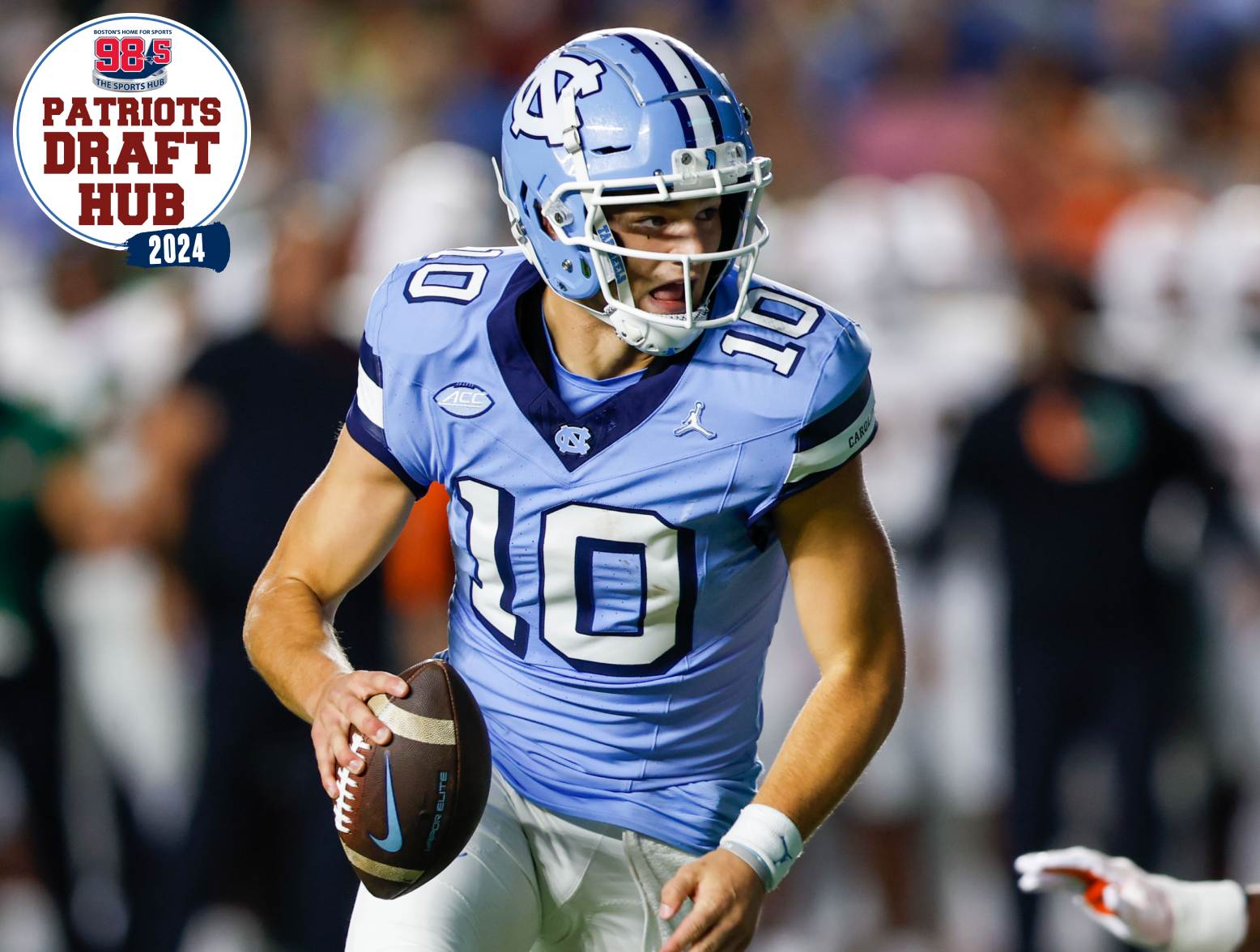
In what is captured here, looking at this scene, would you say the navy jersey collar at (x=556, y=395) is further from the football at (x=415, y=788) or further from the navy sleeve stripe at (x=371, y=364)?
the football at (x=415, y=788)

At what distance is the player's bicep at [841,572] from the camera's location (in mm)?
2582

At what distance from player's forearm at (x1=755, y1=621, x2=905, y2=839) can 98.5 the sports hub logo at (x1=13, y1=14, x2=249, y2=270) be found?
1.68m

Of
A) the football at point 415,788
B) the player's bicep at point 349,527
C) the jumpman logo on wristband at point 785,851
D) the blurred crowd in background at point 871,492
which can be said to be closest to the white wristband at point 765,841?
the jumpman logo on wristband at point 785,851

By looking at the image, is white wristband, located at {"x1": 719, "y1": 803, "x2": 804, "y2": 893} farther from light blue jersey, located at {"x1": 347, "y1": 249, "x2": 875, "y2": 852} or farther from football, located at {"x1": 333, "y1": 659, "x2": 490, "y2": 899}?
football, located at {"x1": 333, "y1": 659, "x2": 490, "y2": 899}

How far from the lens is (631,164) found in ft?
8.49

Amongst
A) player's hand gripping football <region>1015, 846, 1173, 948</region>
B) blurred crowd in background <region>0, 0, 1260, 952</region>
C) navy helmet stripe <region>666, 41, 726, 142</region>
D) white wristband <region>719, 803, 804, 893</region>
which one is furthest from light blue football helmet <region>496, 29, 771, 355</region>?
blurred crowd in background <region>0, 0, 1260, 952</region>

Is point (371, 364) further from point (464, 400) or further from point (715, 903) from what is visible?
point (715, 903)

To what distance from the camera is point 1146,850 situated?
507cm

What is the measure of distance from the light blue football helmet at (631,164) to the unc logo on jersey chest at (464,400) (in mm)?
185

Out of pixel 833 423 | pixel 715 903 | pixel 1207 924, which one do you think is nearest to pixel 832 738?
pixel 715 903

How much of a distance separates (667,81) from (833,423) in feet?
1.72

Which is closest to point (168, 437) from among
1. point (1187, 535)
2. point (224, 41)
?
point (224, 41)

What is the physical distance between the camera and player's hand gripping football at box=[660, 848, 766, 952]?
7.61 ft

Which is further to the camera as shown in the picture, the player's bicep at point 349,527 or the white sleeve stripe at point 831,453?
the player's bicep at point 349,527
